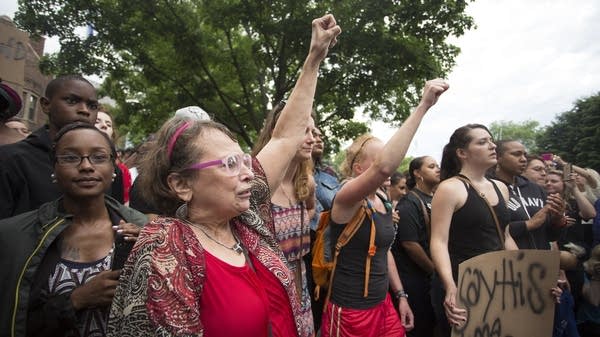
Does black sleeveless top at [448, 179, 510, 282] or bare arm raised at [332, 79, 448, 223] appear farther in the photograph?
black sleeveless top at [448, 179, 510, 282]

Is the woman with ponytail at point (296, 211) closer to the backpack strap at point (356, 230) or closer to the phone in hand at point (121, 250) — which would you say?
the backpack strap at point (356, 230)

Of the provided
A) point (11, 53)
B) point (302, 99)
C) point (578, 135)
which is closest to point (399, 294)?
point (302, 99)

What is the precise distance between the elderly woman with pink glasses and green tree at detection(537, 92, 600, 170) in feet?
105

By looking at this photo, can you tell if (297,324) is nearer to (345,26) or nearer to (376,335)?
(376,335)

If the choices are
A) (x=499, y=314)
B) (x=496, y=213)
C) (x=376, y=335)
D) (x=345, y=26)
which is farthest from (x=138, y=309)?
(x=345, y=26)

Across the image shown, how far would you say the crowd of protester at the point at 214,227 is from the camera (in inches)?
55.1

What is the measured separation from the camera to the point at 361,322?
9.34ft

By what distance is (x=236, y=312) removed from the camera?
55.6 inches

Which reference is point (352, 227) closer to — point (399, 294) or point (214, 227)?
point (399, 294)

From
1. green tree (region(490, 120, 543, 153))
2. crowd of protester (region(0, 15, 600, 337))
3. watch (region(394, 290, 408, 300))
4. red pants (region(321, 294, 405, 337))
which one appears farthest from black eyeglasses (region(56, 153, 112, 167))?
green tree (region(490, 120, 543, 153))

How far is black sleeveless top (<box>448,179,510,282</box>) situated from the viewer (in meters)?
3.18

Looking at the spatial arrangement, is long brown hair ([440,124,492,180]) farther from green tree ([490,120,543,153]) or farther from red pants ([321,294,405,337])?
green tree ([490,120,543,153])

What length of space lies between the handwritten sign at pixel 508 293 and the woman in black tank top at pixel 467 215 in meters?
0.17

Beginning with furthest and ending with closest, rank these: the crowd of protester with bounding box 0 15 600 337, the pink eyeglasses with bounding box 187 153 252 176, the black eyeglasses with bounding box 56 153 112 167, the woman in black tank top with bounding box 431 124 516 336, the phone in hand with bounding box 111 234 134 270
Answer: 1. the woman in black tank top with bounding box 431 124 516 336
2. the black eyeglasses with bounding box 56 153 112 167
3. the phone in hand with bounding box 111 234 134 270
4. the pink eyeglasses with bounding box 187 153 252 176
5. the crowd of protester with bounding box 0 15 600 337
